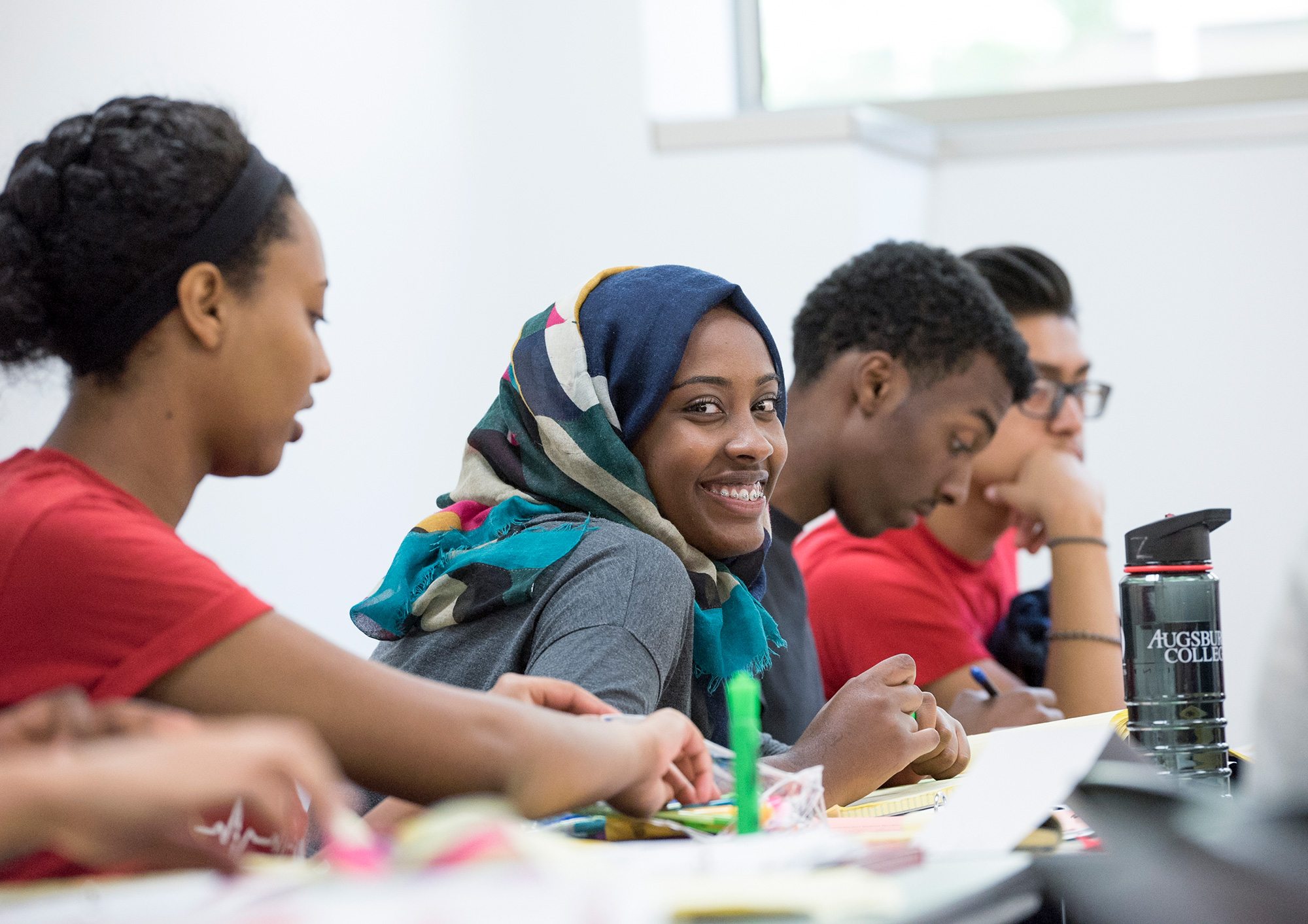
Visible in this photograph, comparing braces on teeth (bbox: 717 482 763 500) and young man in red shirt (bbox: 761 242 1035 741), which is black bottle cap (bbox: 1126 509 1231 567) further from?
young man in red shirt (bbox: 761 242 1035 741)

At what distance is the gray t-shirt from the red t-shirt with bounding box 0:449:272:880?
349 mm

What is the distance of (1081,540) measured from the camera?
2.19 metres

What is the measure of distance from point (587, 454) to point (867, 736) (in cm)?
43

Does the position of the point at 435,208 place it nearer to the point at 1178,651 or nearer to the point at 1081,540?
the point at 1081,540

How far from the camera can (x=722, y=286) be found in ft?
4.88

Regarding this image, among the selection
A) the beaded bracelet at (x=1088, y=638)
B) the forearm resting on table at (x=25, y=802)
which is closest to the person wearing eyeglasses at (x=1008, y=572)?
the beaded bracelet at (x=1088, y=638)

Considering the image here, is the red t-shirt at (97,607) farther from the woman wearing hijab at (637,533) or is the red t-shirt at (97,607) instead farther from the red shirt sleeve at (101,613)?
the woman wearing hijab at (637,533)

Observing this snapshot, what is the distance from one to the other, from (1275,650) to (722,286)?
0.91 meters

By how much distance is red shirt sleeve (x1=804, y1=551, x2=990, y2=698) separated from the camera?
2.06 meters

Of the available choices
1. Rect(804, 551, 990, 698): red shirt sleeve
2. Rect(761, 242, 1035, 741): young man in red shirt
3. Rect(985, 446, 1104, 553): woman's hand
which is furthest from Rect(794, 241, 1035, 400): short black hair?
Rect(804, 551, 990, 698): red shirt sleeve

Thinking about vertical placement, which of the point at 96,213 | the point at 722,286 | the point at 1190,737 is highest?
the point at 96,213

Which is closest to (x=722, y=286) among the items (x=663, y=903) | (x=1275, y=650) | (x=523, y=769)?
Answer: (x=523, y=769)

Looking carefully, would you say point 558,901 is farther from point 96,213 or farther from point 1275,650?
point 96,213

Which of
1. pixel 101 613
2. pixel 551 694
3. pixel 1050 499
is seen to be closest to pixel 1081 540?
pixel 1050 499
